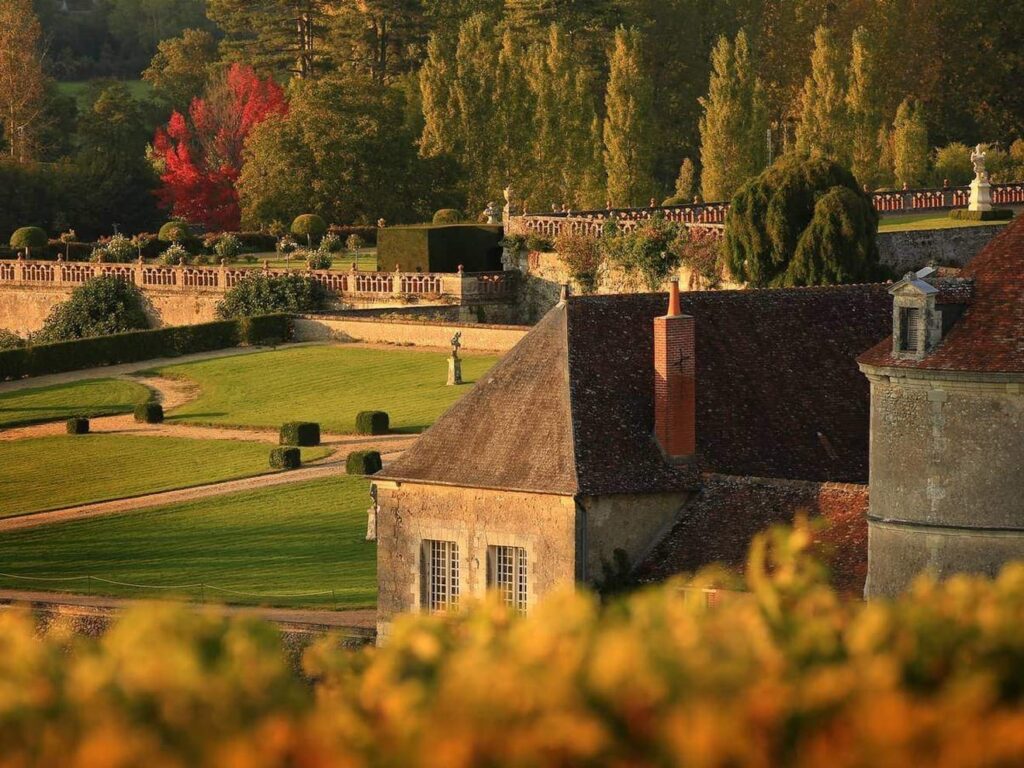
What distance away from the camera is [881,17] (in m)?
112

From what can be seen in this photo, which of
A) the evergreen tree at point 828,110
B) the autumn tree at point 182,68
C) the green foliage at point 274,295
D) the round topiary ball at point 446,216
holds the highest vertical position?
the autumn tree at point 182,68

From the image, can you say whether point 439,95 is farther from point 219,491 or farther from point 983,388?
point 983,388

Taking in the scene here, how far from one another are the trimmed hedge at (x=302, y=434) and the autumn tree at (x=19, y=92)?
6755 centimetres

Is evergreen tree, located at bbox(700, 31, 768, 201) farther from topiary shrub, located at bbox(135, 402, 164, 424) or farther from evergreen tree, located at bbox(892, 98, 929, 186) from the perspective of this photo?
topiary shrub, located at bbox(135, 402, 164, 424)

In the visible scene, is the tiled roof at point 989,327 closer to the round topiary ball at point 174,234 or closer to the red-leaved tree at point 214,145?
the round topiary ball at point 174,234

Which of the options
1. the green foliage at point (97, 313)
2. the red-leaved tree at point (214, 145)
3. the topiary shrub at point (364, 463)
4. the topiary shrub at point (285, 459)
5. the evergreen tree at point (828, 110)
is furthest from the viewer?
the red-leaved tree at point (214, 145)

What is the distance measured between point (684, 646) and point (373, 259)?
3220 inches

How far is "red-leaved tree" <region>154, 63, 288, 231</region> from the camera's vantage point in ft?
373

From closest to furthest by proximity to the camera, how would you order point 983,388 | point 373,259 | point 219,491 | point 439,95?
point 983,388 → point 219,491 → point 373,259 → point 439,95

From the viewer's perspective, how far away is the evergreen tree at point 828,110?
94250 millimetres

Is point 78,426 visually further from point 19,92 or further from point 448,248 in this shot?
point 19,92

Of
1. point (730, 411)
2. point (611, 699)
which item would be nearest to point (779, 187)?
point (730, 411)

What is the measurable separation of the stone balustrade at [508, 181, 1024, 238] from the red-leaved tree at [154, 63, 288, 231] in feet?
85.7

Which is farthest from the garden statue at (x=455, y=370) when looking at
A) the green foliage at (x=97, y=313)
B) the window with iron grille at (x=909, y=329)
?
the window with iron grille at (x=909, y=329)
